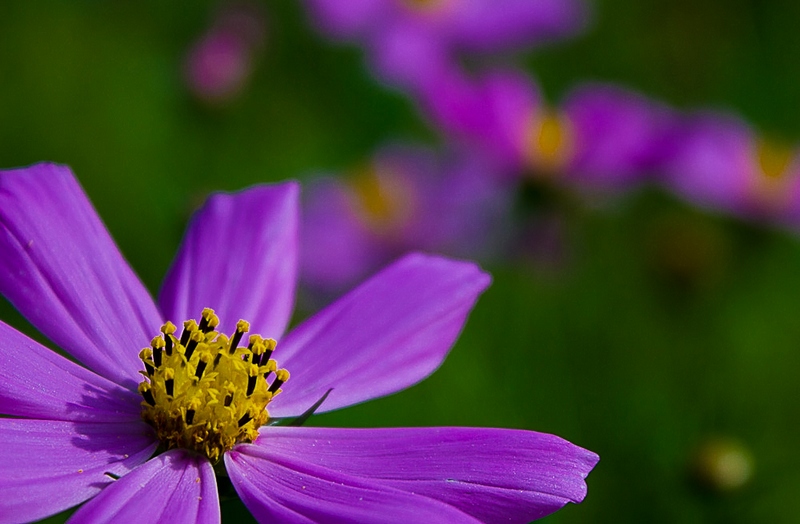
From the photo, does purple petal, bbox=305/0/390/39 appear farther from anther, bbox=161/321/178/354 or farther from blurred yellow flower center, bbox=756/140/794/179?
anther, bbox=161/321/178/354

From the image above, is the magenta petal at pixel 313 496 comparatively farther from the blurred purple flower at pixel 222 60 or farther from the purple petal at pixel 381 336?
the blurred purple flower at pixel 222 60


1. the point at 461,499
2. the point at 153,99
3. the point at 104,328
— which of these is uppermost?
the point at 153,99

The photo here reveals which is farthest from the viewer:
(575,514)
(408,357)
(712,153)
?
(712,153)

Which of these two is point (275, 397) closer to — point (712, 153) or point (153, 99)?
point (712, 153)

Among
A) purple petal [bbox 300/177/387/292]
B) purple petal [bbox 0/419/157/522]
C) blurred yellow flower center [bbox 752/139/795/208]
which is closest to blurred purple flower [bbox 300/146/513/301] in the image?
purple petal [bbox 300/177/387/292]

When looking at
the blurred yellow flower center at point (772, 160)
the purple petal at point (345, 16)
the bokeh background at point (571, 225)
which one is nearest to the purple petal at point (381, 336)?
the bokeh background at point (571, 225)

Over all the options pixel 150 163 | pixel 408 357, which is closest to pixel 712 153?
pixel 150 163
